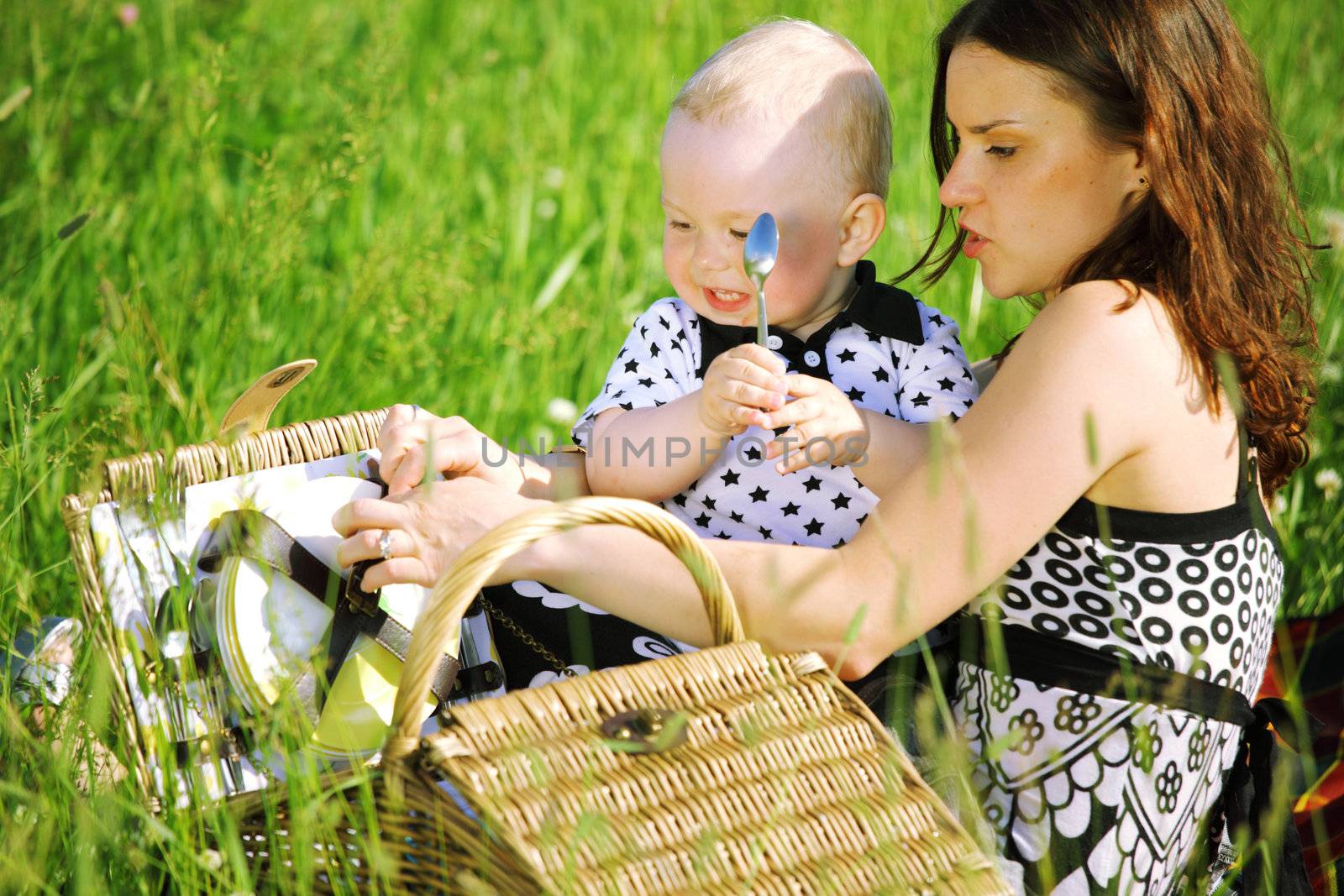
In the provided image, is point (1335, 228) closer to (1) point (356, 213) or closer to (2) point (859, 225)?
(2) point (859, 225)

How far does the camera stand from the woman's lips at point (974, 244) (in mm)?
1819

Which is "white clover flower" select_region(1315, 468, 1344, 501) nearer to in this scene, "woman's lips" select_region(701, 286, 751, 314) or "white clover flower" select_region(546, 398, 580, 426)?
"woman's lips" select_region(701, 286, 751, 314)

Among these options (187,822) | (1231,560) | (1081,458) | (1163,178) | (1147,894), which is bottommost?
(1147,894)

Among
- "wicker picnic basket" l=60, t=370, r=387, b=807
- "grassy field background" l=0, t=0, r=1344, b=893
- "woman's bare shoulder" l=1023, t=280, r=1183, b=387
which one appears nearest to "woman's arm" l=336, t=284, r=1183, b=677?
"woman's bare shoulder" l=1023, t=280, r=1183, b=387

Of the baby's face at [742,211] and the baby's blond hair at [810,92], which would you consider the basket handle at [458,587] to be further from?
the baby's blond hair at [810,92]

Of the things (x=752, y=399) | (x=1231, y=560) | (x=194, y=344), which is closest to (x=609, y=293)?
(x=194, y=344)

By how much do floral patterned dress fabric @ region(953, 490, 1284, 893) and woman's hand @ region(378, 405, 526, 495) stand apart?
0.84 m

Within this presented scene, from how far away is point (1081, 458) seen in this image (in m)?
1.53

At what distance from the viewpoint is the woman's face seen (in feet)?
5.45

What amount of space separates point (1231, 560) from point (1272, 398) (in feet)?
0.74

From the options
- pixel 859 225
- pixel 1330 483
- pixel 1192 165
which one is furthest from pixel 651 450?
pixel 1330 483

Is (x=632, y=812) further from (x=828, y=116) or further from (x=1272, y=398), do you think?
(x=828, y=116)

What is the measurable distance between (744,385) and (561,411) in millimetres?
1423

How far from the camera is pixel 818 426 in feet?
5.50
